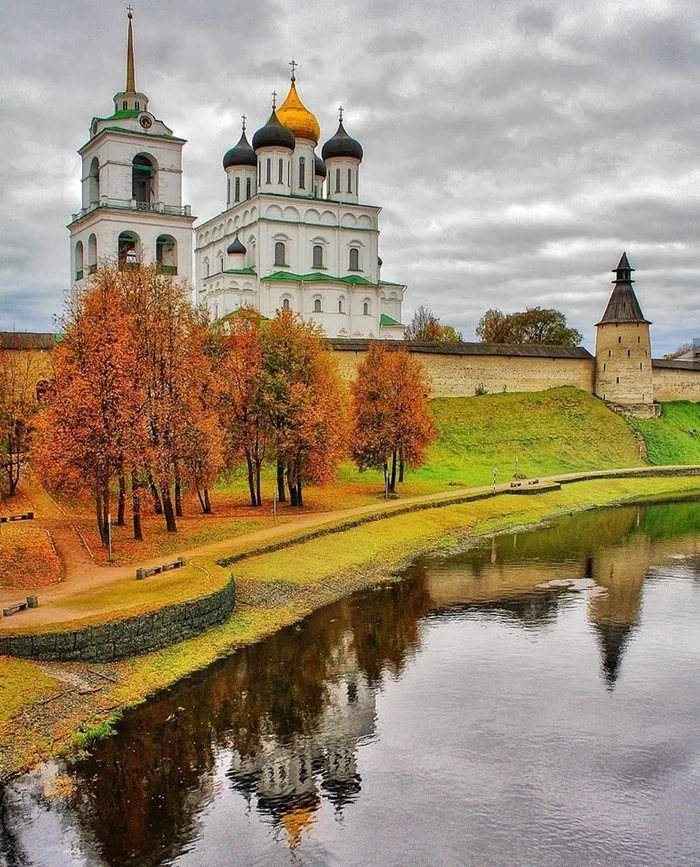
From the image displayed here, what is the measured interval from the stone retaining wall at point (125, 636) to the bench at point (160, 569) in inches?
67.7

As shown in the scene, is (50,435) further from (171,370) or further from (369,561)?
(369,561)

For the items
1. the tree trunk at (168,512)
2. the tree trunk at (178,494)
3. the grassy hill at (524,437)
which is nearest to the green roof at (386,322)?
the grassy hill at (524,437)

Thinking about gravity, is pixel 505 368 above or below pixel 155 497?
above

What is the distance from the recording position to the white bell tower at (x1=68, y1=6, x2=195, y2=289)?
33.1m

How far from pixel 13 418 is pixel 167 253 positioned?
1399 centimetres

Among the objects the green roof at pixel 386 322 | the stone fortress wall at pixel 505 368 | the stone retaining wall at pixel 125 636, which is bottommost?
the stone retaining wall at pixel 125 636

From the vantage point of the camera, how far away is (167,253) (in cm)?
3512

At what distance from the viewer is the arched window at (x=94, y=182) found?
34562 mm

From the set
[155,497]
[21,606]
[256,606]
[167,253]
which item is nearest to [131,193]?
[167,253]

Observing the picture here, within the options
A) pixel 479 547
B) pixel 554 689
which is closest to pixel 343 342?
pixel 479 547

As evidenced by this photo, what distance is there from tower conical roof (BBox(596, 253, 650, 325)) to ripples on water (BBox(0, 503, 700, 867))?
3092cm

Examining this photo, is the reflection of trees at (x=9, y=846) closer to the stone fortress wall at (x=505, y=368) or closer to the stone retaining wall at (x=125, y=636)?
the stone retaining wall at (x=125, y=636)

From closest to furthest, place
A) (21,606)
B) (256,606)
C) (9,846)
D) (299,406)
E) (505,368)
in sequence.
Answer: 1. (9,846)
2. (21,606)
3. (256,606)
4. (299,406)
5. (505,368)

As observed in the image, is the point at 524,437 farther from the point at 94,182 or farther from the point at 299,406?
the point at 94,182
